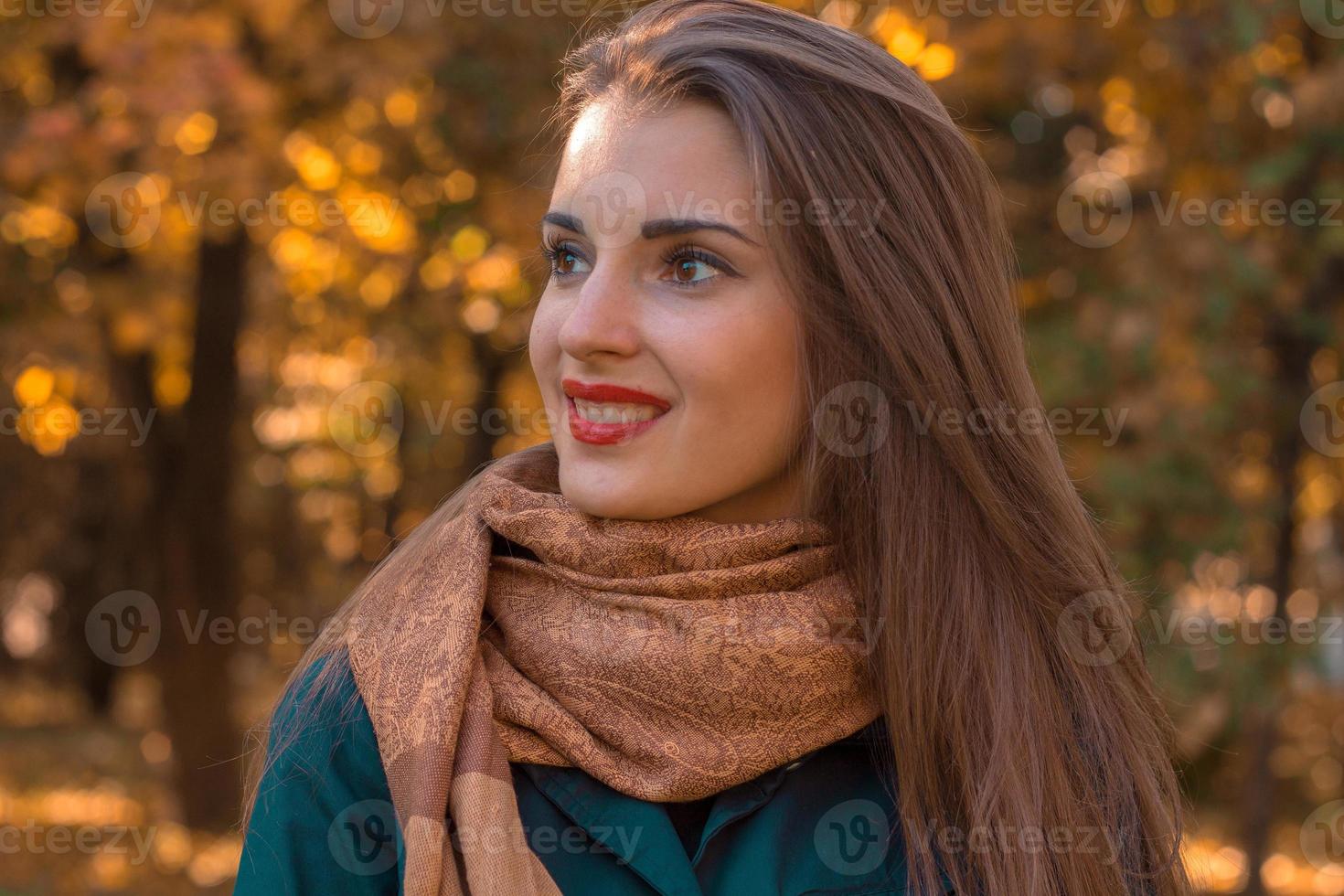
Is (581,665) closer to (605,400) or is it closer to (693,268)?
(605,400)

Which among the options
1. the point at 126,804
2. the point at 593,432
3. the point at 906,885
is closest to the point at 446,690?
the point at 593,432

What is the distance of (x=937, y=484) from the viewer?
2.23 m

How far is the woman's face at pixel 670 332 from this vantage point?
2008mm

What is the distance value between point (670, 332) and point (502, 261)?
4580mm

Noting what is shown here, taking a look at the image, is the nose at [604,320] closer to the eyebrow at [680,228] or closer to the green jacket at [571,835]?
the eyebrow at [680,228]

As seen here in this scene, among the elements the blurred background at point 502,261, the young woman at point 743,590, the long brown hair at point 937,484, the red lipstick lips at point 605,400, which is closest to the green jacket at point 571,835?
the young woman at point 743,590

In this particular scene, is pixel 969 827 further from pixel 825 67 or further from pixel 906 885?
pixel 825 67

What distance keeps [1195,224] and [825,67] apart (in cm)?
402

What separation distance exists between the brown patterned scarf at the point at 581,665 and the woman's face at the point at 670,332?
3.5 inches

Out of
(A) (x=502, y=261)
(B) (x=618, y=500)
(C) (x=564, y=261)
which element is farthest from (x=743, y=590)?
(A) (x=502, y=261)

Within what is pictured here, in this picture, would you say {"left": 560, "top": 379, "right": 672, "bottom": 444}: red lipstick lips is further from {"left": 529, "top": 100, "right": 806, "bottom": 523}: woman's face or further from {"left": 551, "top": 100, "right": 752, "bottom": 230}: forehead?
{"left": 551, "top": 100, "right": 752, "bottom": 230}: forehead

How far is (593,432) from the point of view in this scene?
2.06m

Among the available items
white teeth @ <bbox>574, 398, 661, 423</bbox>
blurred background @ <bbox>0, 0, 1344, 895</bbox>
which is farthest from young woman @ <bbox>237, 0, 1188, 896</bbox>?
blurred background @ <bbox>0, 0, 1344, 895</bbox>

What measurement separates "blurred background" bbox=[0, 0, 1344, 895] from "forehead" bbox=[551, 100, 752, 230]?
776 millimetres
